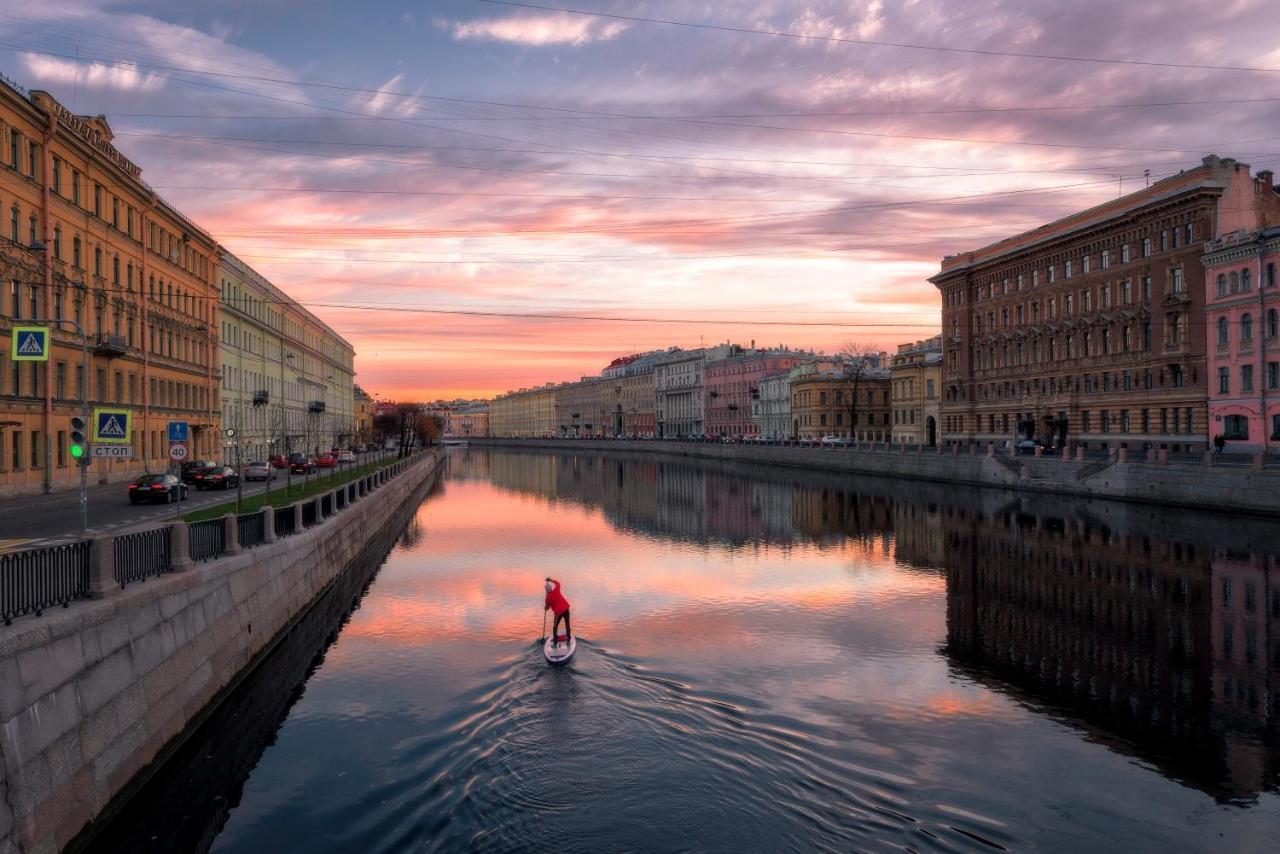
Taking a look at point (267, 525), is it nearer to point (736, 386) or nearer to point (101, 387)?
point (101, 387)

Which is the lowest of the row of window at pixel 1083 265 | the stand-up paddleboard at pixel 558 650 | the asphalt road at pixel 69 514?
the stand-up paddleboard at pixel 558 650

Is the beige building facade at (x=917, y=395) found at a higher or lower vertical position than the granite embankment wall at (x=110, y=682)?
higher

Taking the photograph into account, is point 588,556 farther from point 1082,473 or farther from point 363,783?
point 1082,473

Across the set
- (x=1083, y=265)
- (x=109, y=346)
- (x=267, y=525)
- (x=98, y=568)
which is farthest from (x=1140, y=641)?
(x=1083, y=265)

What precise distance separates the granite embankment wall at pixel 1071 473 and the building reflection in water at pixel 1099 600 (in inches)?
54.3

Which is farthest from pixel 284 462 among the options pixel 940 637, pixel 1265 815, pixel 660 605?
pixel 1265 815

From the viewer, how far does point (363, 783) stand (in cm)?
1270

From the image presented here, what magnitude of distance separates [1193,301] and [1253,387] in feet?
26.1

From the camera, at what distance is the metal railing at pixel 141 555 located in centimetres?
1302

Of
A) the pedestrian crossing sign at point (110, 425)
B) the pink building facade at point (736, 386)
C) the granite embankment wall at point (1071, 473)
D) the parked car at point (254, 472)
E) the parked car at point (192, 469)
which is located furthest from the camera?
the pink building facade at point (736, 386)

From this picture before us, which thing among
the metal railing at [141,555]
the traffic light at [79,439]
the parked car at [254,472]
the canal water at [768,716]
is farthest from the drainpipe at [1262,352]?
the parked car at [254,472]

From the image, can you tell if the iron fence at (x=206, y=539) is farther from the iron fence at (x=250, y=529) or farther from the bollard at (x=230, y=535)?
the iron fence at (x=250, y=529)

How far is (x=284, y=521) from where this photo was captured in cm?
2342

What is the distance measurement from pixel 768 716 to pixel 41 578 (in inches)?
414
